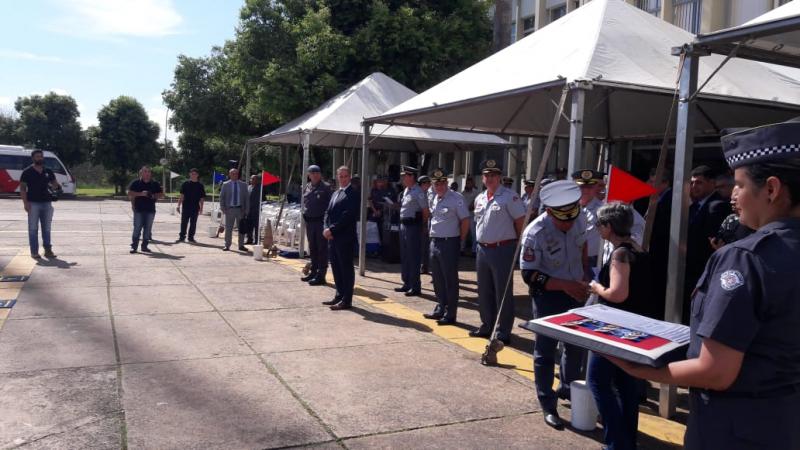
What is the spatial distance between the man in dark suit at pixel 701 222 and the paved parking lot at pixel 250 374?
4.88 ft

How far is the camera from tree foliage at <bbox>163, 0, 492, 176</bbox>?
17.6m

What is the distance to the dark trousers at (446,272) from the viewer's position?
7.49 metres

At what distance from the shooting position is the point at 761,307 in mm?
1851

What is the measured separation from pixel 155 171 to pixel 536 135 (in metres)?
50.7

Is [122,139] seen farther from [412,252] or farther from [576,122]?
[576,122]

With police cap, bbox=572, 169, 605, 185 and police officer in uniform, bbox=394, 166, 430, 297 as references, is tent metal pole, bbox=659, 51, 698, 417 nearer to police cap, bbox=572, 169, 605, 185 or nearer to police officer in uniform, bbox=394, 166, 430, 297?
police cap, bbox=572, 169, 605, 185

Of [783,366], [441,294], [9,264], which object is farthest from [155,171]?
[783,366]

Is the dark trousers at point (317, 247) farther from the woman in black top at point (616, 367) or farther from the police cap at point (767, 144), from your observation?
the police cap at point (767, 144)

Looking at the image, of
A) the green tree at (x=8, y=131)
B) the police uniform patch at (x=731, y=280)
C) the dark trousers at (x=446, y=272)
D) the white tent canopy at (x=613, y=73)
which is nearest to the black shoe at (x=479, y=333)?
the dark trousers at (x=446, y=272)

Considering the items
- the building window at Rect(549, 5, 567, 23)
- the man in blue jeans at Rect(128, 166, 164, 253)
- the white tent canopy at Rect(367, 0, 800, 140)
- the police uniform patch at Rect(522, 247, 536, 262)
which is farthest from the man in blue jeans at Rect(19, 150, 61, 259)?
the building window at Rect(549, 5, 567, 23)

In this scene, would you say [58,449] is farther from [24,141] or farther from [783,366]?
[24,141]

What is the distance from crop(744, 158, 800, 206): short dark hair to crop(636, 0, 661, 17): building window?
1501cm

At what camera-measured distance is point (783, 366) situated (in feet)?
6.32

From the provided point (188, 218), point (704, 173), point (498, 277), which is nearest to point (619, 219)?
point (704, 173)
